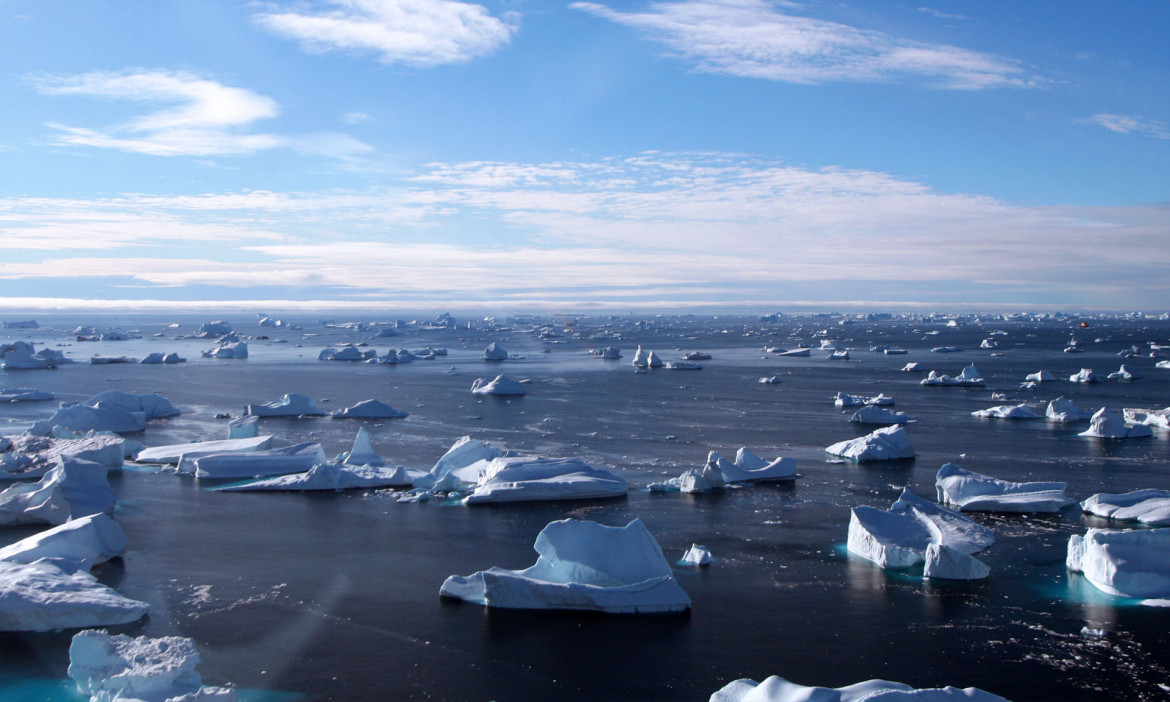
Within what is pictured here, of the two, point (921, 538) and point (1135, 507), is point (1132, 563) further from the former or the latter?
point (1135, 507)

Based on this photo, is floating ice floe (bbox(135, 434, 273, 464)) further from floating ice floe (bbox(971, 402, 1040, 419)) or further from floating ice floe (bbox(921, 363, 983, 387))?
floating ice floe (bbox(921, 363, 983, 387))

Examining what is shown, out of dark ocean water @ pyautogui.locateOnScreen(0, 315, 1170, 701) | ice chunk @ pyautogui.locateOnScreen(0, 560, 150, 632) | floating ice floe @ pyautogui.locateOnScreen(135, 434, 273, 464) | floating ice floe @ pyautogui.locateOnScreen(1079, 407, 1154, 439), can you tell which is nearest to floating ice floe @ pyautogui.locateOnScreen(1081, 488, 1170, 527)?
dark ocean water @ pyautogui.locateOnScreen(0, 315, 1170, 701)

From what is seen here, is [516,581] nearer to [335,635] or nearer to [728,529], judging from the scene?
[335,635]

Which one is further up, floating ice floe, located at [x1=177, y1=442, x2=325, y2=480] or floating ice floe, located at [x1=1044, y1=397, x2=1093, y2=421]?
floating ice floe, located at [x1=1044, y1=397, x2=1093, y2=421]

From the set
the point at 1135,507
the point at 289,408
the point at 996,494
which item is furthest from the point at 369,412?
the point at 1135,507

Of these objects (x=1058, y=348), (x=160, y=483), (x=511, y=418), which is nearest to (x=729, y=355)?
(x=1058, y=348)
